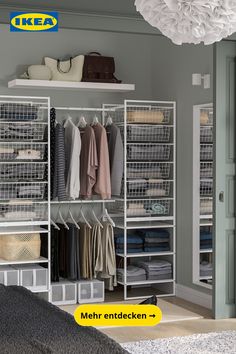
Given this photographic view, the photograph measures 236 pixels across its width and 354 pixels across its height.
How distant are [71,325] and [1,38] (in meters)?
4.53

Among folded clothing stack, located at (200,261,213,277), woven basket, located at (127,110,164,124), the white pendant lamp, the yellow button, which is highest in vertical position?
woven basket, located at (127,110,164,124)

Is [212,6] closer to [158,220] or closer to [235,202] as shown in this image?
[235,202]

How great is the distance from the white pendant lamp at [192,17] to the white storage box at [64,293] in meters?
4.54

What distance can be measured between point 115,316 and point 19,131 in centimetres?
383

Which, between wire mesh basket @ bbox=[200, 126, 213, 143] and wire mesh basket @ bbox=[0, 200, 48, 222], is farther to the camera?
wire mesh basket @ bbox=[200, 126, 213, 143]

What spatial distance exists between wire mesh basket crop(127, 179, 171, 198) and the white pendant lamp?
14.9 feet

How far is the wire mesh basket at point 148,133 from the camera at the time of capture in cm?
696

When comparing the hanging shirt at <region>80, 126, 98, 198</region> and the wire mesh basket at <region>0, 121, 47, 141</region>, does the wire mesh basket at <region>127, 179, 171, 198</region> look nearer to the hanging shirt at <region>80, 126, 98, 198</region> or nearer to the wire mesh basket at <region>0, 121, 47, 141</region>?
the hanging shirt at <region>80, 126, 98, 198</region>

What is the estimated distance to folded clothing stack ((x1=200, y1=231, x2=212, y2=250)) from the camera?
664 cm

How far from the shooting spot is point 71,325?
3014 millimetres

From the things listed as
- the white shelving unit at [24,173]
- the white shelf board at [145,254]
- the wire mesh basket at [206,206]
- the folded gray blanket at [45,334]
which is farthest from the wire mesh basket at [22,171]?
the folded gray blanket at [45,334]

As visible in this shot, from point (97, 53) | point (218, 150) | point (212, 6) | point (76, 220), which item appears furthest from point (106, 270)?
point (212, 6)

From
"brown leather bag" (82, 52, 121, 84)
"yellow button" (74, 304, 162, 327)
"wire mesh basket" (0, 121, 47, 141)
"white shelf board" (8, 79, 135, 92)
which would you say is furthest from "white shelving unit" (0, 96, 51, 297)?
"yellow button" (74, 304, 162, 327)

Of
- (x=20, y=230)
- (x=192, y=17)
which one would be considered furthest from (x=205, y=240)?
(x=192, y=17)
